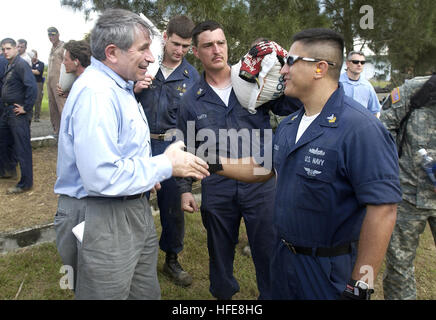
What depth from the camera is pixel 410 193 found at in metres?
3.01

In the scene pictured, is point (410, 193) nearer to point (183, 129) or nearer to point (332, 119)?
point (332, 119)

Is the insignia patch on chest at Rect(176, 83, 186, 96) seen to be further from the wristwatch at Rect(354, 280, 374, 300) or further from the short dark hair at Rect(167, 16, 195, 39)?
the wristwatch at Rect(354, 280, 374, 300)

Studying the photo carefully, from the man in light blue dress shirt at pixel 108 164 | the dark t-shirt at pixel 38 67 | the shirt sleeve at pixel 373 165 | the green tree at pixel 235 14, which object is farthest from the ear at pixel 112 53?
the dark t-shirt at pixel 38 67

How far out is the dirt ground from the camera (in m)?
4.86

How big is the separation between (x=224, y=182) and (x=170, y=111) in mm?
1285

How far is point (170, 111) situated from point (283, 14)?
3.43 m

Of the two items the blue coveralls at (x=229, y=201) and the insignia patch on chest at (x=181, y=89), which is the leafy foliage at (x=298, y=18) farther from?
the blue coveralls at (x=229, y=201)

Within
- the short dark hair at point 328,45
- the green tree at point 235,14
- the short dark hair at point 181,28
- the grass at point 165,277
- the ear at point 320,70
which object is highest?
the green tree at point 235,14

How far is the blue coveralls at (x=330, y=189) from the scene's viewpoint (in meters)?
1.75

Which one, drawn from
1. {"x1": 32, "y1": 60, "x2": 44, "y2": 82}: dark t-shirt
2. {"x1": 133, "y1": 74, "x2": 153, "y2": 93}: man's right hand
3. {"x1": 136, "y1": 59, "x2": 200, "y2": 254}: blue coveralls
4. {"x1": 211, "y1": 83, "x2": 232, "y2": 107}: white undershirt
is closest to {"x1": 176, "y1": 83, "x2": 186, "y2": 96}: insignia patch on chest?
{"x1": 136, "y1": 59, "x2": 200, "y2": 254}: blue coveralls

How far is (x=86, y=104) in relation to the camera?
73.6 inches

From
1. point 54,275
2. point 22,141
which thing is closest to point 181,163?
point 54,275

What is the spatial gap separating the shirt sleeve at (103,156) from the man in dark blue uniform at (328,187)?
788 mm

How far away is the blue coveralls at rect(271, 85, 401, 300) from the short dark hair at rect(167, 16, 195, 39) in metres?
2.17
